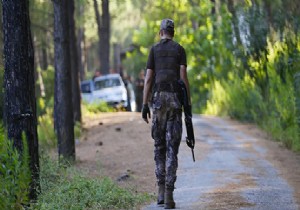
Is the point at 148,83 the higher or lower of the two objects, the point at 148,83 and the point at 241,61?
the lower

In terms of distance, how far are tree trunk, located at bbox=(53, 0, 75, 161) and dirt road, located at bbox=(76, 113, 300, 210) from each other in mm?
595

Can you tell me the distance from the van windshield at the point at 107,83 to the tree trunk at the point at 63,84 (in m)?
17.4

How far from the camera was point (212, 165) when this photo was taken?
13.3m

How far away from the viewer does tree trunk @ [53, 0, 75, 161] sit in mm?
15211

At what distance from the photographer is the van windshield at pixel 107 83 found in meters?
33.1

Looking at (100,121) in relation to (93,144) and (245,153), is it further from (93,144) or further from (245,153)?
(245,153)

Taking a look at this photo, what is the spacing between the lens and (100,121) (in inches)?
969

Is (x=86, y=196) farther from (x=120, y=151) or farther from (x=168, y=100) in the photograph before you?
(x=120, y=151)

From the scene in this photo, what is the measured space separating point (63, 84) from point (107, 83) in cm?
1782

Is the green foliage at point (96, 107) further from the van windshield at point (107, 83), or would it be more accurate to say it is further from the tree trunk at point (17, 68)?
the tree trunk at point (17, 68)

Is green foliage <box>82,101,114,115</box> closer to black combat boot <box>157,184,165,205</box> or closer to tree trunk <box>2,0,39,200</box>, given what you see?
black combat boot <box>157,184,165,205</box>

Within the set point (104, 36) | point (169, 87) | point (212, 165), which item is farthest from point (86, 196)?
point (104, 36)

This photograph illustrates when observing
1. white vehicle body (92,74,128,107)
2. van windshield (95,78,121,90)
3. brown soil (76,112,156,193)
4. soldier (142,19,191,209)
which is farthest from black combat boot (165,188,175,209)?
van windshield (95,78,121,90)

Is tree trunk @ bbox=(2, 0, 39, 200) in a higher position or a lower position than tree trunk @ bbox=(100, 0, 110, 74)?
lower
